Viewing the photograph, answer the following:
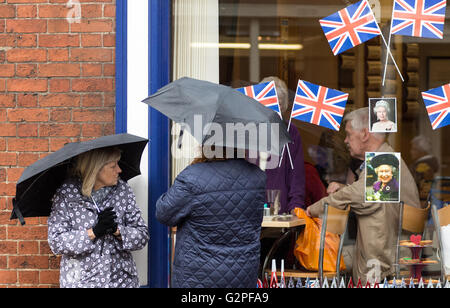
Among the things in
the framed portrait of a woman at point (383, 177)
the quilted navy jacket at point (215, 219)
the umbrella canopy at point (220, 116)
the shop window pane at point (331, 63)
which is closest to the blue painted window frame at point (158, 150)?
the shop window pane at point (331, 63)

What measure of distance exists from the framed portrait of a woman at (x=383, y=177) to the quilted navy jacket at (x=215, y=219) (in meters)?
1.47

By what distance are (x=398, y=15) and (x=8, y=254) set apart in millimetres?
3317

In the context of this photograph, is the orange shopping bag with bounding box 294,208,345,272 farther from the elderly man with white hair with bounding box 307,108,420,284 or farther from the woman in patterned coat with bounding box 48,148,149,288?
the woman in patterned coat with bounding box 48,148,149,288

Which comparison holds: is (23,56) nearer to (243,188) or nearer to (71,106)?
(71,106)

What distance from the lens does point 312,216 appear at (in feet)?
17.9

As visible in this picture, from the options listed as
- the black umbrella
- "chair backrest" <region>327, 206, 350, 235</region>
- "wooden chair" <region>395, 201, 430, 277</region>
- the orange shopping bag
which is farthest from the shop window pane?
the black umbrella

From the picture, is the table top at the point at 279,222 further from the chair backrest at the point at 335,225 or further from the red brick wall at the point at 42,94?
the red brick wall at the point at 42,94

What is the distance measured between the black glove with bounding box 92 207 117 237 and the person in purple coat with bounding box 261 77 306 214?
1571mm

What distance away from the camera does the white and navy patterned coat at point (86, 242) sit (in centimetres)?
428

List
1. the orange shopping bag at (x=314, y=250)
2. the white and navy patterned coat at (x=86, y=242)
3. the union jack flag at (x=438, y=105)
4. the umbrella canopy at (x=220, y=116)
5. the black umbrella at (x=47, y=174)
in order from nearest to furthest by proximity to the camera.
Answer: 1. the umbrella canopy at (x=220, y=116)
2. the black umbrella at (x=47, y=174)
3. the white and navy patterned coat at (x=86, y=242)
4. the union jack flag at (x=438, y=105)
5. the orange shopping bag at (x=314, y=250)

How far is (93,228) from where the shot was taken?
4305 millimetres

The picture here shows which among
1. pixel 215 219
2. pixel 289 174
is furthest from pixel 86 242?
pixel 289 174

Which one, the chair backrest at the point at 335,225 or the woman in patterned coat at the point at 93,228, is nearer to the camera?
the woman in patterned coat at the point at 93,228

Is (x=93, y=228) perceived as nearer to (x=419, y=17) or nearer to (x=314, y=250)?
(x=314, y=250)
